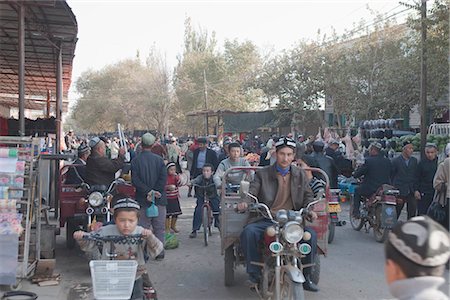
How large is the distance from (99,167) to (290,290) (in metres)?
4.11

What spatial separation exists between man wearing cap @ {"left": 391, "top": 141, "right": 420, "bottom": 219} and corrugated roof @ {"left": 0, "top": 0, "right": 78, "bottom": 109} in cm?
584

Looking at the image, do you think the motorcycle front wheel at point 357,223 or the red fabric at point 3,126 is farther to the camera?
the red fabric at point 3,126

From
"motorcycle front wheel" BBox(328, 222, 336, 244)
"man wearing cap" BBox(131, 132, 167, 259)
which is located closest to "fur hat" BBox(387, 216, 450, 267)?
"man wearing cap" BBox(131, 132, 167, 259)

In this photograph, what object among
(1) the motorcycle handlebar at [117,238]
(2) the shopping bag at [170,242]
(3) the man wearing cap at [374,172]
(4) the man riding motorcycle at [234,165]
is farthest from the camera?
(3) the man wearing cap at [374,172]

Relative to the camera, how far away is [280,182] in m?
6.13

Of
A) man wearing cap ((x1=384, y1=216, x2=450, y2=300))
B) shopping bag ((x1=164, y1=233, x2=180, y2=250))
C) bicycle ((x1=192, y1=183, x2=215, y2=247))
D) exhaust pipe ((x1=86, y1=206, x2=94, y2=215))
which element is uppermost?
man wearing cap ((x1=384, y1=216, x2=450, y2=300))

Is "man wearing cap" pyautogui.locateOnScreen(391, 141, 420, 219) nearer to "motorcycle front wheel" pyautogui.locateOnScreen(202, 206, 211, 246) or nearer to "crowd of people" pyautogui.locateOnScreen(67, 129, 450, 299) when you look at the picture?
"crowd of people" pyautogui.locateOnScreen(67, 129, 450, 299)

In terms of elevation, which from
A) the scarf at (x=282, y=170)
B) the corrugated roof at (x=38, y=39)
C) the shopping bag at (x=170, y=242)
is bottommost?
the shopping bag at (x=170, y=242)

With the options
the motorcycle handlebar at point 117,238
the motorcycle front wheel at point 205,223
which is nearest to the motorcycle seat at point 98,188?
the motorcycle front wheel at point 205,223

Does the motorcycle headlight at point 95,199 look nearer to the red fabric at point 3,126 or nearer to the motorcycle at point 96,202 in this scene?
the motorcycle at point 96,202

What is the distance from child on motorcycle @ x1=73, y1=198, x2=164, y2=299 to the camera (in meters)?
4.75

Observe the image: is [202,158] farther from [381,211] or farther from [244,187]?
[244,187]

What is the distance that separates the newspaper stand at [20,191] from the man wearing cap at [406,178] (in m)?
6.01

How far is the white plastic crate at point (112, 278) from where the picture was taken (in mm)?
3932
